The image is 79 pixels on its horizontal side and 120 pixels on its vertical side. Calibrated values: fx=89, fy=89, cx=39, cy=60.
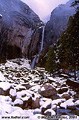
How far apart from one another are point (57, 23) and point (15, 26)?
19.8 m

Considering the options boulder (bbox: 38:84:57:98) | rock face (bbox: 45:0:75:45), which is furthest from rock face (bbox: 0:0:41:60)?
boulder (bbox: 38:84:57:98)

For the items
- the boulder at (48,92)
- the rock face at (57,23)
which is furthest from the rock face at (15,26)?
the boulder at (48,92)

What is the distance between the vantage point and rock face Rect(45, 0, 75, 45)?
39188 mm

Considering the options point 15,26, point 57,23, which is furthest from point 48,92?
point 15,26

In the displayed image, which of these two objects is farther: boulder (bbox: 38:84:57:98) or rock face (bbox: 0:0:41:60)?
rock face (bbox: 0:0:41:60)

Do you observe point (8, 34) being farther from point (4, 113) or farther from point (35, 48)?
point (4, 113)

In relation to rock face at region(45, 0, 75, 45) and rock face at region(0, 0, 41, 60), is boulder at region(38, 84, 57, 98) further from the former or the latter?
rock face at region(0, 0, 41, 60)

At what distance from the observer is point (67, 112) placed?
5.63 meters

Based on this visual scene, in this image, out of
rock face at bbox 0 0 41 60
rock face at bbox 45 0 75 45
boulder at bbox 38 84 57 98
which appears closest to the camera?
boulder at bbox 38 84 57 98

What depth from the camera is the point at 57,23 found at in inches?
1622

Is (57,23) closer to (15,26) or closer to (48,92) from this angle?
(15,26)

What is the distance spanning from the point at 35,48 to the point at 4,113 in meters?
41.5

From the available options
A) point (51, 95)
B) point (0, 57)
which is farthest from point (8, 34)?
point (51, 95)

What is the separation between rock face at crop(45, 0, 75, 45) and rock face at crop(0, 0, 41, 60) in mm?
9004
